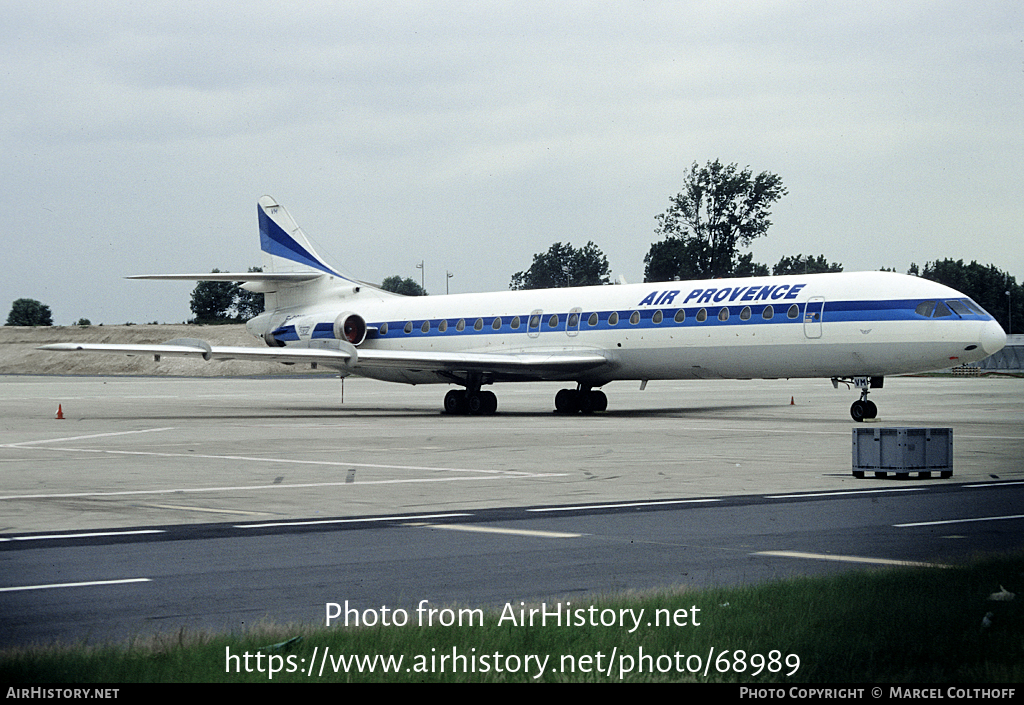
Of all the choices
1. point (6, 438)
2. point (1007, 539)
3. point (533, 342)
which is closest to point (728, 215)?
point (533, 342)

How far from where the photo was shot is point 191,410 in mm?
40781

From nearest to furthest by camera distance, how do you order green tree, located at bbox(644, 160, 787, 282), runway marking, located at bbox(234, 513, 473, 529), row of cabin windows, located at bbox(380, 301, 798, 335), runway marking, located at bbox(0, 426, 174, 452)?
runway marking, located at bbox(234, 513, 473, 529), runway marking, located at bbox(0, 426, 174, 452), row of cabin windows, located at bbox(380, 301, 798, 335), green tree, located at bbox(644, 160, 787, 282)

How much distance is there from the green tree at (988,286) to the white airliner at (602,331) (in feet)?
236

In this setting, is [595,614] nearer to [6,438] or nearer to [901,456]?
[901,456]

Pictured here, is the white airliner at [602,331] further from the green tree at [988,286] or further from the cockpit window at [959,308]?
the green tree at [988,286]

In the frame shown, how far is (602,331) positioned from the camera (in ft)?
118

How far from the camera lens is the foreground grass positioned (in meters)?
6.08

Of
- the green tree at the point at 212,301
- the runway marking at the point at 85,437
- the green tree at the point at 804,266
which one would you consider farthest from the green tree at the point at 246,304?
the runway marking at the point at 85,437

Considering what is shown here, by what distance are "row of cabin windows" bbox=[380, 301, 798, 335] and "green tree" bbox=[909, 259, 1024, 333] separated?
7237 cm

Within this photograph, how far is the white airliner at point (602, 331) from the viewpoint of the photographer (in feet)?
99.9

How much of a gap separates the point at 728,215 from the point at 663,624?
101884mm

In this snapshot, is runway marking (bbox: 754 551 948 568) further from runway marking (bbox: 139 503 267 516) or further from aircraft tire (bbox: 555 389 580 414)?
aircraft tire (bbox: 555 389 580 414)

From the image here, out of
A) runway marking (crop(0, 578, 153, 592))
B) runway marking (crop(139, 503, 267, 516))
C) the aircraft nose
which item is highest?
the aircraft nose

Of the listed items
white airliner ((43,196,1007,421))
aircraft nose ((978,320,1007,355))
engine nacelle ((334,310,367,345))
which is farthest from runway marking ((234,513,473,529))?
engine nacelle ((334,310,367,345))
